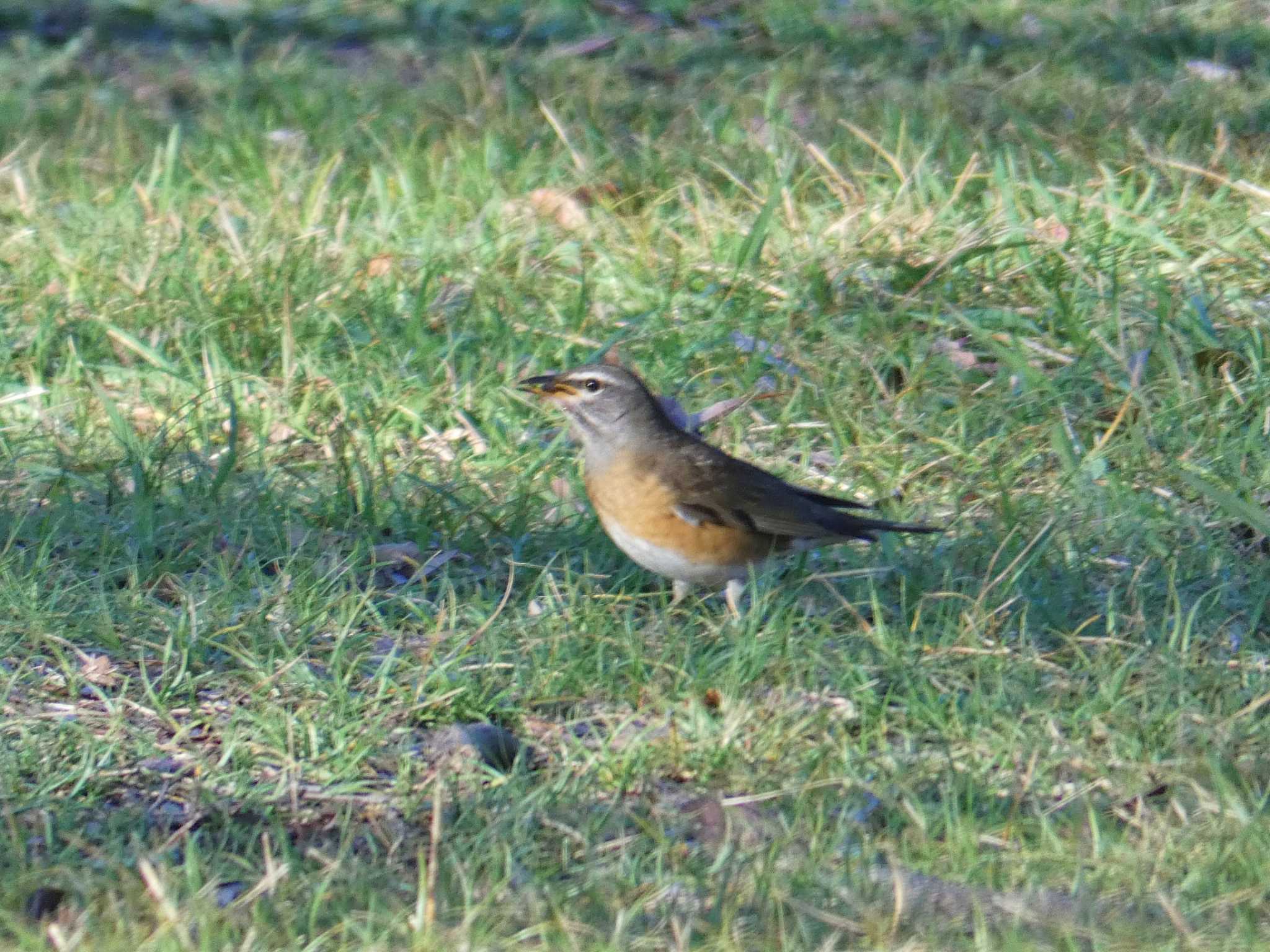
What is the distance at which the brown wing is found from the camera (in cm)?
441

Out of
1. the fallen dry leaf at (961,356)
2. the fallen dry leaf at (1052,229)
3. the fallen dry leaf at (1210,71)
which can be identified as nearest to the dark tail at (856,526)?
the fallen dry leaf at (961,356)

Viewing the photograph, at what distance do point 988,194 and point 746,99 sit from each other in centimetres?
153

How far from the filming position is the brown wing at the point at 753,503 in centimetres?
441

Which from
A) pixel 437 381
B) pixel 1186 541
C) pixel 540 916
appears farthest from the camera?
pixel 437 381

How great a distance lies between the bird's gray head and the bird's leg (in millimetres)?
446

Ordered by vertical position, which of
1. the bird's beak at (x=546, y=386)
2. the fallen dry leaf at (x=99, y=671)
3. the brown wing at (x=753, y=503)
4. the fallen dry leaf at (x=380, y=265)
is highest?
the bird's beak at (x=546, y=386)

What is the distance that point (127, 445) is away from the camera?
5191mm

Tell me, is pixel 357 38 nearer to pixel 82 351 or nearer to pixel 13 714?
pixel 82 351

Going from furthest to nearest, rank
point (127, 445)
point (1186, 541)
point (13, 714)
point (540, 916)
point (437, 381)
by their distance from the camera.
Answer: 1. point (437, 381)
2. point (127, 445)
3. point (1186, 541)
4. point (13, 714)
5. point (540, 916)

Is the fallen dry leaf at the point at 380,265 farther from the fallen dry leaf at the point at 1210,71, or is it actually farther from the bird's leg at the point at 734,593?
the fallen dry leaf at the point at 1210,71

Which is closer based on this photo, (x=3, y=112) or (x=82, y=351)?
(x=82, y=351)

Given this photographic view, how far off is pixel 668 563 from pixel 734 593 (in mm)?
228

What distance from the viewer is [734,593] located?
447 cm

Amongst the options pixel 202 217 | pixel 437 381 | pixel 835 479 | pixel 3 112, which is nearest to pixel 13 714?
pixel 437 381
